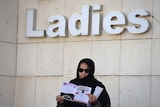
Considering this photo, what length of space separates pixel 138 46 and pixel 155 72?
1.91 feet

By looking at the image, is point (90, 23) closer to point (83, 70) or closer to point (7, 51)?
point (7, 51)

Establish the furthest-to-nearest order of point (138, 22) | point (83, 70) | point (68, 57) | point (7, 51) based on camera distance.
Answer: point (7, 51) < point (68, 57) < point (138, 22) < point (83, 70)

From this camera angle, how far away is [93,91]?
8633 millimetres

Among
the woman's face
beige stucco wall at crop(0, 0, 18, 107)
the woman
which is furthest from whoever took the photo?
beige stucco wall at crop(0, 0, 18, 107)

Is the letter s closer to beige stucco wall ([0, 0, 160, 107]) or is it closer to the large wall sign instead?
the large wall sign

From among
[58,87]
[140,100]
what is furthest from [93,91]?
[58,87]

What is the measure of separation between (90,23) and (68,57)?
0.83 m

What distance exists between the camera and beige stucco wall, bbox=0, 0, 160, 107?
10500 millimetres

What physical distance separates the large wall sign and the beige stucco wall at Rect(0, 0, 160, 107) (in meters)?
0.12

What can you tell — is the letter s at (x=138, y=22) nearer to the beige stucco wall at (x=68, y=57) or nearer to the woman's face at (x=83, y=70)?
the beige stucco wall at (x=68, y=57)

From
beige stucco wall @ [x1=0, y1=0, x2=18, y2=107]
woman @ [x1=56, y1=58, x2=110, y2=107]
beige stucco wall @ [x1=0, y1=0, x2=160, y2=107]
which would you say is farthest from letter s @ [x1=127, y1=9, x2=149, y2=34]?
beige stucco wall @ [x1=0, y1=0, x2=18, y2=107]

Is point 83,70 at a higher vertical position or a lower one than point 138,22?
lower

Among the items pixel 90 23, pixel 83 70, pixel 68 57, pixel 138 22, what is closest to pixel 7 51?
pixel 68 57

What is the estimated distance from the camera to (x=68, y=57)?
11.5 metres
